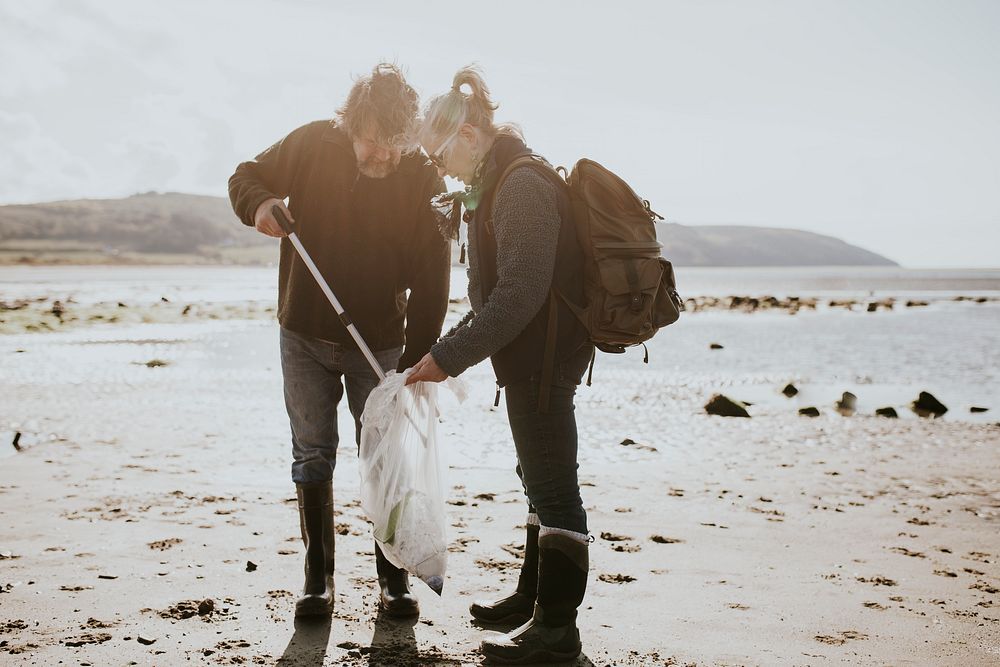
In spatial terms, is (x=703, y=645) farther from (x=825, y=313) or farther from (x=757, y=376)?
(x=825, y=313)

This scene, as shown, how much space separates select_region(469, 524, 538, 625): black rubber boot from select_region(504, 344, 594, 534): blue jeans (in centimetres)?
48

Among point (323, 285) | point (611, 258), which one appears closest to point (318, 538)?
point (323, 285)

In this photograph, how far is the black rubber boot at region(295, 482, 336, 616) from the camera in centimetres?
345

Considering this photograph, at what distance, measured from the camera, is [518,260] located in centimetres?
270

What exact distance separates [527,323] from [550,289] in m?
0.16

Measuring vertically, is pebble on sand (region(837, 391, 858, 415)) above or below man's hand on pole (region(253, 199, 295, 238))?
below

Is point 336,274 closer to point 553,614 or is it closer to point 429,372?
point 429,372

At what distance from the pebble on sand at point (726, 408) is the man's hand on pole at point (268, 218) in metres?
6.78

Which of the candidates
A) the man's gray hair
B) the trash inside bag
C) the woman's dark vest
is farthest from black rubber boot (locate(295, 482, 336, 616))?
the man's gray hair

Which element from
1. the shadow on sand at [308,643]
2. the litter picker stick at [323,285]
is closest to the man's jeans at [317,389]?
the litter picker stick at [323,285]

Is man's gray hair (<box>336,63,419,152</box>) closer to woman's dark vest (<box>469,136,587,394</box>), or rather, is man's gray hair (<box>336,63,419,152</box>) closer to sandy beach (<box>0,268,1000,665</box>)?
woman's dark vest (<box>469,136,587,394</box>)

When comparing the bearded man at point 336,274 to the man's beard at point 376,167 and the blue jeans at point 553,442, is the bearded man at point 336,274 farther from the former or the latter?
the blue jeans at point 553,442

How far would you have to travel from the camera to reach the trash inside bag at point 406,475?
3.17 metres

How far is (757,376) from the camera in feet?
42.9
